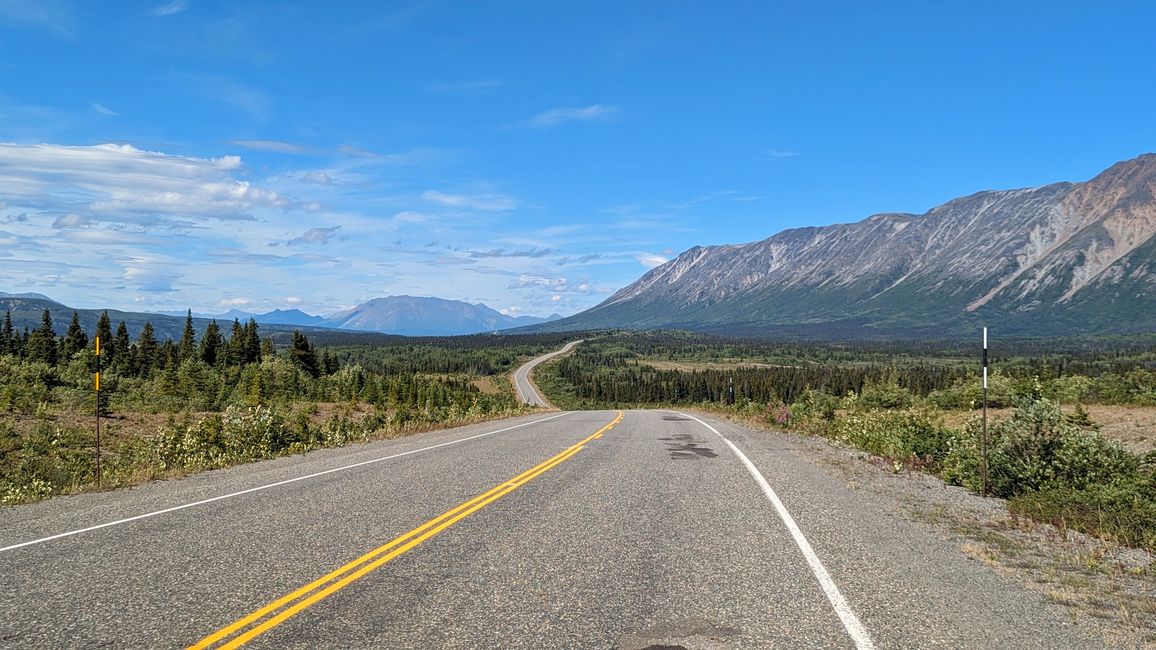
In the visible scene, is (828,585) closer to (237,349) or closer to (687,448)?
(687,448)

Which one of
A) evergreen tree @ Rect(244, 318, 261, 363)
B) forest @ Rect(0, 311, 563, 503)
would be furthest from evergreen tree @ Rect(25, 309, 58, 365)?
evergreen tree @ Rect(244, 318, 261, 363)

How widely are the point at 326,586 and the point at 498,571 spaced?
1.64 meters

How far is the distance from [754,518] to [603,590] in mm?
4097

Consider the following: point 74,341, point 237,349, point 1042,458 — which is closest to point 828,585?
point 1042,458

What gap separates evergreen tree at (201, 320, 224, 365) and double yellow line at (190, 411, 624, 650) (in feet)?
277

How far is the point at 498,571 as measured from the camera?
721 cm

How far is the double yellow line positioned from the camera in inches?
214

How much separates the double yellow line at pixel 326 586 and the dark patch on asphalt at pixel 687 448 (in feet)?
26.7

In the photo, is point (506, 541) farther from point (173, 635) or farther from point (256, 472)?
point (256, 472)

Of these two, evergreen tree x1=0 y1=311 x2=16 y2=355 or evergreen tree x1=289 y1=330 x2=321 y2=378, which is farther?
evergreen tree x1=289 y1=330 x2=321 y2=378

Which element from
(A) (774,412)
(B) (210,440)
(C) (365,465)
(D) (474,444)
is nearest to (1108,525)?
(C) (365,465)

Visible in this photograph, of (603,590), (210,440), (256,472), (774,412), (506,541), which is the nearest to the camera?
(603,590)

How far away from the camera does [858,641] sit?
17.9ft

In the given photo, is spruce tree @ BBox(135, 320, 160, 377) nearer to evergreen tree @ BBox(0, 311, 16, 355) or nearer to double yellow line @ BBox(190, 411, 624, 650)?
evergreen tree @ BBox(0, 311, 16, 355)
